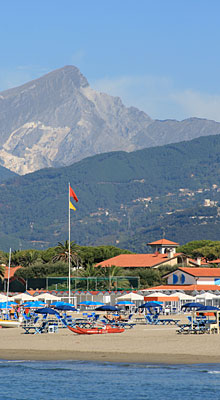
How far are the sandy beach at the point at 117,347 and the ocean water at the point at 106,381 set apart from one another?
2.55 meters

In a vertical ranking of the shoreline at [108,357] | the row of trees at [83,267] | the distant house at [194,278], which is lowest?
the shoreline at [108,357]

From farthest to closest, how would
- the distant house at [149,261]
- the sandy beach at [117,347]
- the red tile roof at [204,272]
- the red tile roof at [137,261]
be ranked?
the red tile roof at [137,261] → the distant house at [149,261] → the red tile roof at [204,272] → the sandy beach at [117,347]

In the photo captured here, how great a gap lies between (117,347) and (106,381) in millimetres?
11165

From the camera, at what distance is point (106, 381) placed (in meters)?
33.3

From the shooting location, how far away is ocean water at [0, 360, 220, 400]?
30.9 metres

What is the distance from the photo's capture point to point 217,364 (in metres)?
36.5

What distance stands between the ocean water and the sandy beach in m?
Result: 2.55

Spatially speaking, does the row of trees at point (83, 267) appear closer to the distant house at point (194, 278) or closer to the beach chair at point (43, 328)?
the distant house at point (194, 278)

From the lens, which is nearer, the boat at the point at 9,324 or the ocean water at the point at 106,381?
the ocean water at the point at 106,381

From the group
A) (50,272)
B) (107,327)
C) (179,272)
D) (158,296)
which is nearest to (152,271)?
(179,272)

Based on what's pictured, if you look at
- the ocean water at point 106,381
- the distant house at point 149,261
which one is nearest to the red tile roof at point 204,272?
the distant house at point 149,261

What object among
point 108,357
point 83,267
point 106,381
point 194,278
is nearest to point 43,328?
point 108,357

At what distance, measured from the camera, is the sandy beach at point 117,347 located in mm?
39688

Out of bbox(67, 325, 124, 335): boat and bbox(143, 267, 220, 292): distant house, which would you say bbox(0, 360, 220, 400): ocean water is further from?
bbox(143, 267, 220, 292): distant house
